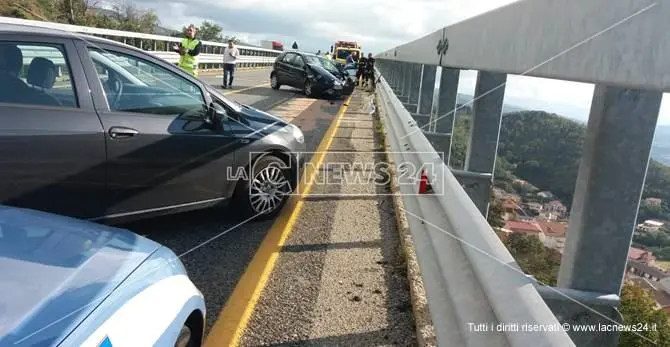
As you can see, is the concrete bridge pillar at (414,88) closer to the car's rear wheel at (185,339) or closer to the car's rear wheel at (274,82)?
the car's rear wheel at (274,82)

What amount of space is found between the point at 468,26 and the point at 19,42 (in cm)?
326

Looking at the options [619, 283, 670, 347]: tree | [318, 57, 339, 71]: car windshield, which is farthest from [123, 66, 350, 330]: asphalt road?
[318, 57, 339, 71]: car windshield

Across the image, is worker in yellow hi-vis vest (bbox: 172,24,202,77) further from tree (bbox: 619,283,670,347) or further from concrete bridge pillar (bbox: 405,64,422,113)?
tree (bbox: 619,283,670,347)

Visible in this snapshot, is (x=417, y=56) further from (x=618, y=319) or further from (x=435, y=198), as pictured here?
(x=618, y=319)

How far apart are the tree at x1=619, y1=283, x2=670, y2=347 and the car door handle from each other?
10.8 feet

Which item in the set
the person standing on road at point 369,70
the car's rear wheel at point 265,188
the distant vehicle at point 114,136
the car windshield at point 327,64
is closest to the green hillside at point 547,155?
the car's rear wheel at point 265,188

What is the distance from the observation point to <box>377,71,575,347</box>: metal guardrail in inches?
71.3

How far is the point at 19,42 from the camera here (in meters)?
3.41

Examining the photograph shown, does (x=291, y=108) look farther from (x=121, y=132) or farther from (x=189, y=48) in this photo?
Result: (x=121, y=132)

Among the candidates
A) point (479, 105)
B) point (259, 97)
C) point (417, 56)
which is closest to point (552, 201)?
point (479, 105)

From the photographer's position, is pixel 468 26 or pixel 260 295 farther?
pixel 468 26

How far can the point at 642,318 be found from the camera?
2.33 meters

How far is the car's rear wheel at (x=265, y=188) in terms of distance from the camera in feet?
16.3

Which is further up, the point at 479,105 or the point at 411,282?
the point at 479,105
